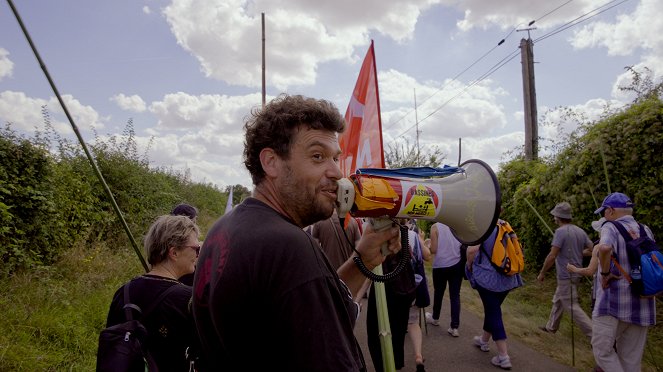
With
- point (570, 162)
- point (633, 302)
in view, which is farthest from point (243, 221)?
point (570, 162)

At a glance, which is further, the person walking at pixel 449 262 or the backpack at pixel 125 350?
the person walking at pixel 449 262

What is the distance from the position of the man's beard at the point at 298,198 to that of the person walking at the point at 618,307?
10.8ft

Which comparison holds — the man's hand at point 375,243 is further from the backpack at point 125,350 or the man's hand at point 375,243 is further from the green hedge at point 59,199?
the green hedge at point 59,199

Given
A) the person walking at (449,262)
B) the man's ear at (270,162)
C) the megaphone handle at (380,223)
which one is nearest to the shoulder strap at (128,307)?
the man's ear at (270,162)

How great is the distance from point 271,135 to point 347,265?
0.79m

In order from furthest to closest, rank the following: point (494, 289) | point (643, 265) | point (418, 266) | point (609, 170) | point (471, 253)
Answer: point (609, 170) < point (471, 253) < point (418, 266) < point (494, 289) < point (643, 265)

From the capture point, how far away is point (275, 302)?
1027 millimetres

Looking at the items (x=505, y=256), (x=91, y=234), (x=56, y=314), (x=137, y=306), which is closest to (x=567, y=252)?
(x=505, y=256)

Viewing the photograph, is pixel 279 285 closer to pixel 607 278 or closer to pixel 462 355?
pixel 607 278

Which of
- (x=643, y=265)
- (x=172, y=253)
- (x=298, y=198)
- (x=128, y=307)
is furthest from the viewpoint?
(x=643, y=265)

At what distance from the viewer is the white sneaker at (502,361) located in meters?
4.36

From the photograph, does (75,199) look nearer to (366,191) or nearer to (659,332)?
(366,191)

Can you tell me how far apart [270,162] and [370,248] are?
645mm

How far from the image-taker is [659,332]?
5148mm
